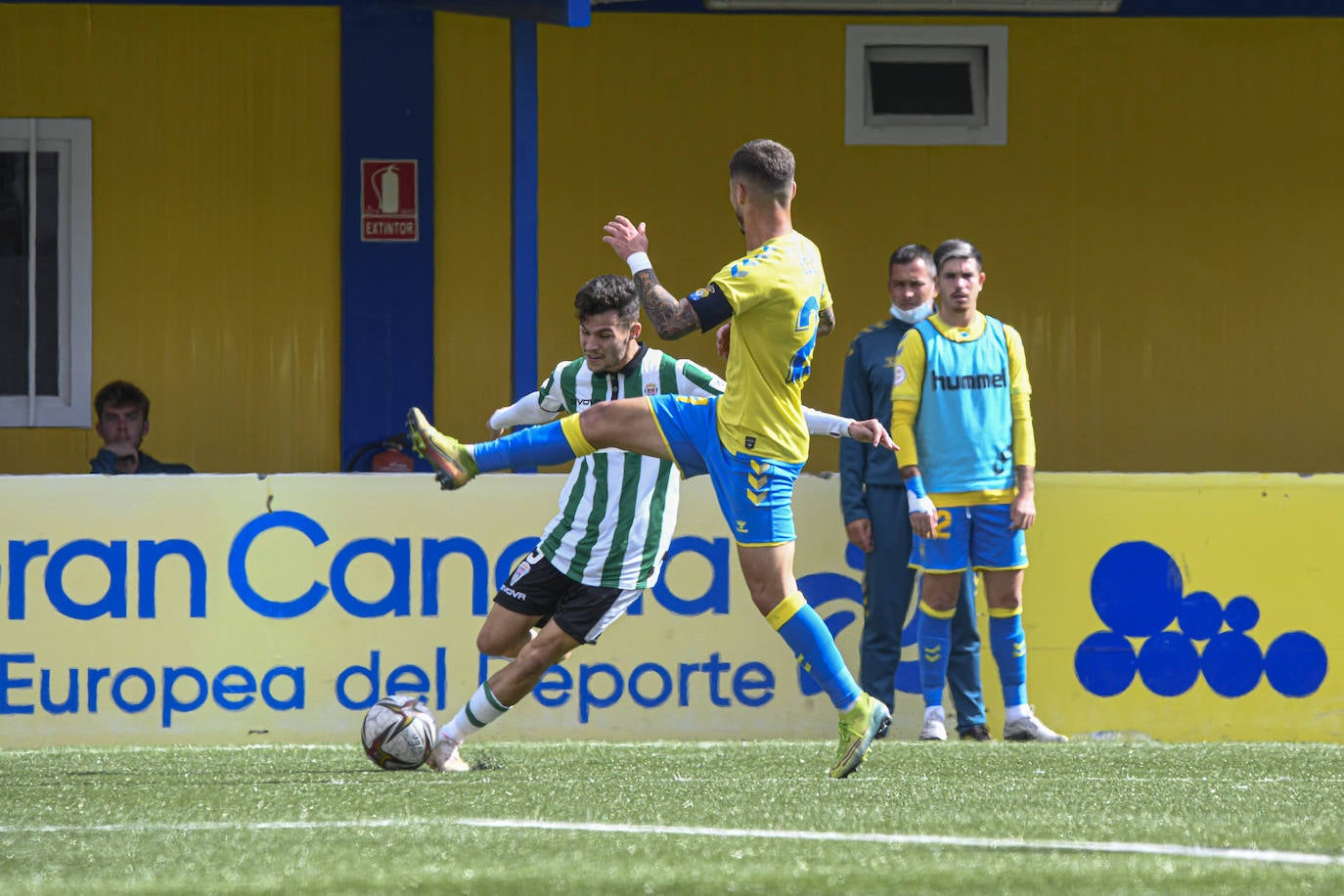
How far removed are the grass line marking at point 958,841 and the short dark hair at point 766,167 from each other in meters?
2.04

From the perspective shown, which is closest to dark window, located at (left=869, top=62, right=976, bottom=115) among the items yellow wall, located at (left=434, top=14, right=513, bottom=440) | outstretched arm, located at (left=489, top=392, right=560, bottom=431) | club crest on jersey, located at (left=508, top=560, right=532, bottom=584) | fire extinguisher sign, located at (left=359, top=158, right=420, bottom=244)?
yellow wall, located at (left=434, top=14, right=513, bottom=440)

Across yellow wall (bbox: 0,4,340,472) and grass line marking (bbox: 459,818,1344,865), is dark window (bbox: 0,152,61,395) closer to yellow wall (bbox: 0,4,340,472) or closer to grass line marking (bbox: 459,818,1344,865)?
yellow wall (bbox: 0,4,340,472)

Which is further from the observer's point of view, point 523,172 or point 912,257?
point 523,172

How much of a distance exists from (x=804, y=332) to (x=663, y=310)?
489 mm

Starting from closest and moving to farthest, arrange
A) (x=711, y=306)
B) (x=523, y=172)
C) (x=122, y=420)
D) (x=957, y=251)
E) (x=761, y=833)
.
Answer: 1. (x=761, y=833)
2. (x=711, y=306)
3. (x=957, y=251)
4. (x=523, y=172)
5. (x=122, y=420)

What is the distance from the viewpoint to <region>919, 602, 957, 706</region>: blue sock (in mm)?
7977

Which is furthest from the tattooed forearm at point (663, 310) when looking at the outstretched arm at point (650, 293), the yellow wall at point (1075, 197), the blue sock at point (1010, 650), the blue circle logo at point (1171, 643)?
the yellow wall at point (1075, 197)

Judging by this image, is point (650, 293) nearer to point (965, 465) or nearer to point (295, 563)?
point (965, 465)

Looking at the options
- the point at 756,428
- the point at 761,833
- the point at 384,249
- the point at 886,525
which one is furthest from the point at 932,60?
the point at 761,833

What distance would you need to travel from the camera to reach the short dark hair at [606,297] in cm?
663

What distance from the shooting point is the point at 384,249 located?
37.2 ft

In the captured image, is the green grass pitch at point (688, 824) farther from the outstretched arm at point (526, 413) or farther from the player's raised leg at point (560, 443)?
the outstretched arm at point (526, 413)

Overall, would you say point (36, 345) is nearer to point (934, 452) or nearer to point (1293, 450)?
point (934, 452)

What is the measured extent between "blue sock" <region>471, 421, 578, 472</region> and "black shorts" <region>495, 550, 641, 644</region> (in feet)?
2.96
